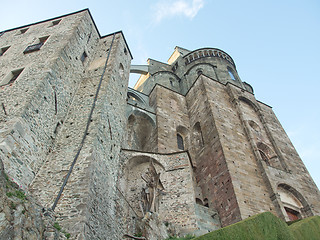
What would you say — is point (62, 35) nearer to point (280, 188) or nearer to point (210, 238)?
point (210, 238)

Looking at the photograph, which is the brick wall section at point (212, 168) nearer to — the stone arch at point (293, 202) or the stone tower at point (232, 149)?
the stone tower at point (232, 149)

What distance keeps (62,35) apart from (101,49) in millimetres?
3094

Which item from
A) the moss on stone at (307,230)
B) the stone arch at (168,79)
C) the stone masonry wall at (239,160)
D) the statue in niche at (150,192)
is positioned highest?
the stone arch at (168,79)

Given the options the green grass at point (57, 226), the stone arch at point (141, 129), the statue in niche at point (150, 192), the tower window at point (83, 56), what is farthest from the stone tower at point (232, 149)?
the green grass at point (57, 226)

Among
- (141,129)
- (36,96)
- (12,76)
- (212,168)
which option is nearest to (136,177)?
(212,168)

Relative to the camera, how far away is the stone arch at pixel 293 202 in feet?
44.8

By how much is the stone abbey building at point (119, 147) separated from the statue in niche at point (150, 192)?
0.04m

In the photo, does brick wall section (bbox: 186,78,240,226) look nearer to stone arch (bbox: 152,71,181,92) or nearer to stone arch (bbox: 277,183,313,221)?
stone arch (bbox: 277,183,313,221)

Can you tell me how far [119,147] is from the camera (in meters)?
12.3

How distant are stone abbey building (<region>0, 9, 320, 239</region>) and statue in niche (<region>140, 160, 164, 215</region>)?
42 millimetres

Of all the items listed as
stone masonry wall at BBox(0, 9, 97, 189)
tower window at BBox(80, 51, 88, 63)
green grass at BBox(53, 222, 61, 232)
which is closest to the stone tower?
tower window at BBox(80, 51, 88, 63)

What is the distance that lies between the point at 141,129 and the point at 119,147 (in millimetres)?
5497

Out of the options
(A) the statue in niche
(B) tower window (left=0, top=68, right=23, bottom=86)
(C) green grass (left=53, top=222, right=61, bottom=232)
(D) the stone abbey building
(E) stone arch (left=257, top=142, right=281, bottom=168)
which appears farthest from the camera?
(E) stone arch (left=257, top=142, right=281, bottom=168)

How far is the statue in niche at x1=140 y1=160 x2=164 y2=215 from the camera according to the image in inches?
412
